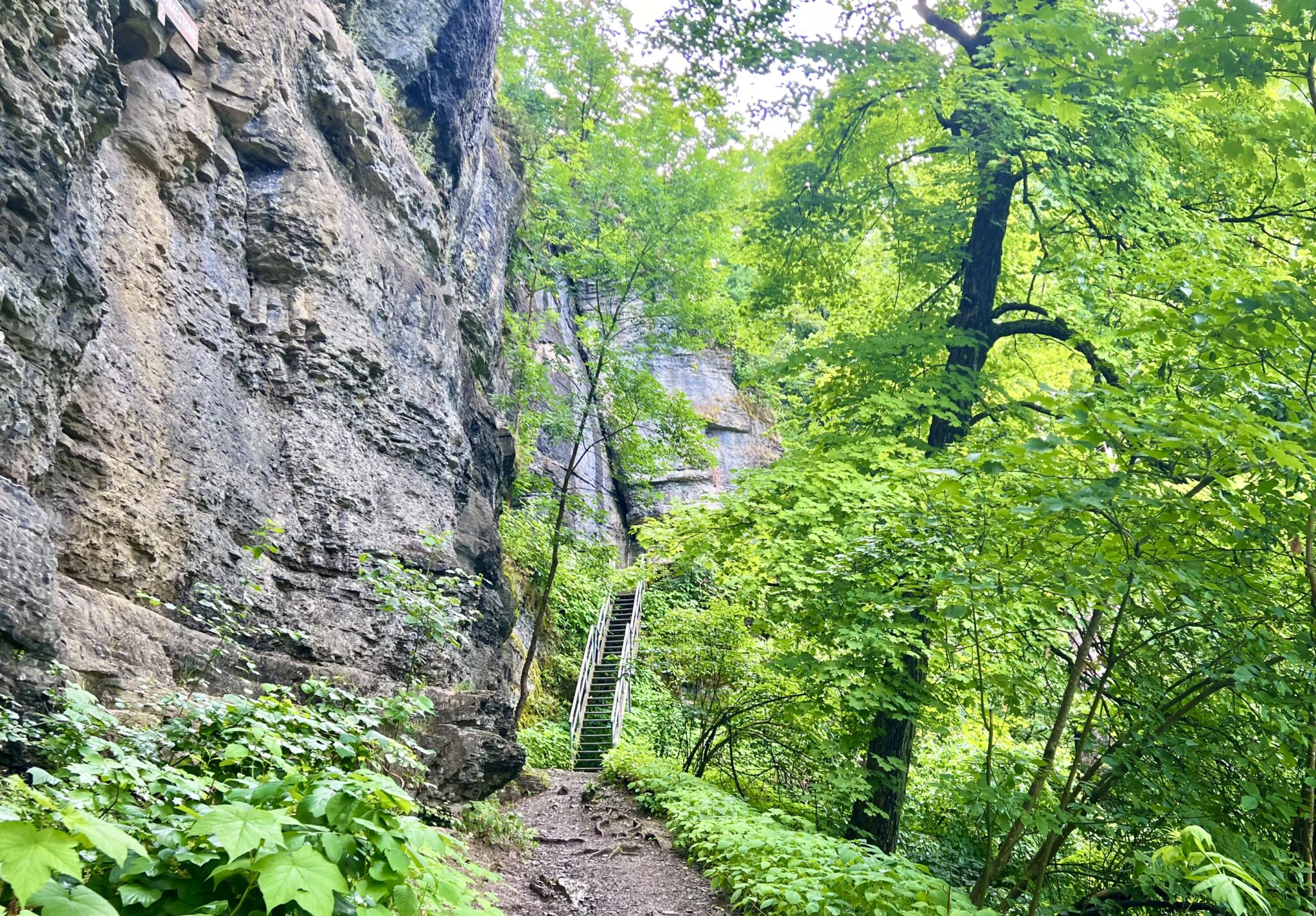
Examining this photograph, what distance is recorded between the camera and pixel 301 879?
178cm

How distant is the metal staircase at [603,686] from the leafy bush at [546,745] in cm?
13

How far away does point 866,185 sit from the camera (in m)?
8.91

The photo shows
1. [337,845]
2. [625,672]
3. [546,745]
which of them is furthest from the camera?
[625,672]

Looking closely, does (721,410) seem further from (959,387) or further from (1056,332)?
(959,387)

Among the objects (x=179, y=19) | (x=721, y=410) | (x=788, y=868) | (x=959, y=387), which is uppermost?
(x=721, y=410)

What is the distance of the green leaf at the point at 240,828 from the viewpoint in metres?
1.72

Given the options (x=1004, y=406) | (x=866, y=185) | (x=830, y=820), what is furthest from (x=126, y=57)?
(x=830, y=820)

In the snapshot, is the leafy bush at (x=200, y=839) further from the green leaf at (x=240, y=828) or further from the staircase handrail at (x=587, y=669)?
the staircase handrail at (x=587, y=669)

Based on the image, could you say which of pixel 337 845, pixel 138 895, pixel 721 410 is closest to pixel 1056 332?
pixel 337 845

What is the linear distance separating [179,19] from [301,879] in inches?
224

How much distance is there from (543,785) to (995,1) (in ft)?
29.2

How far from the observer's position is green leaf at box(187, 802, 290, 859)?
1.72 metres

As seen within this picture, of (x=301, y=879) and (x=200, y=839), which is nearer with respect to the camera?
(x=301, y=879)

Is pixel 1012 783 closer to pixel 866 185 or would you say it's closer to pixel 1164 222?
pixel 1164 222
